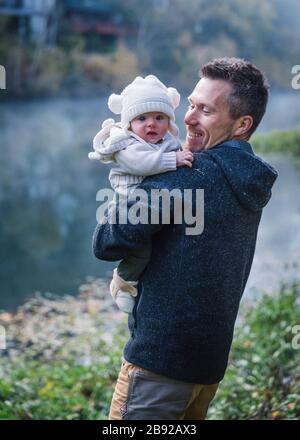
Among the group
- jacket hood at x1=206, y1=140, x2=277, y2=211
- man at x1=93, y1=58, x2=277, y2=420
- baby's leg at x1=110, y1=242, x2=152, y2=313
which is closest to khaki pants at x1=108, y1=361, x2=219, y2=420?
man at x1=93, y1=58, x2=277, y2=420

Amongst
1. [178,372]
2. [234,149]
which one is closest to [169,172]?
[234,149]

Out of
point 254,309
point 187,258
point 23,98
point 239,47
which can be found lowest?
point 254,309

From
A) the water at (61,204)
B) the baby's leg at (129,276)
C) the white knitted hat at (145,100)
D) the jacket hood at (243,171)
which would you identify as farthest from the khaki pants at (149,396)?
the water at (61,204)

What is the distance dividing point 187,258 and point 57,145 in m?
6.99

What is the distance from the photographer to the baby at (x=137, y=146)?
1.25m

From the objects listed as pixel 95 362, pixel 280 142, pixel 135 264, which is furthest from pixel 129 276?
pixel 280 142

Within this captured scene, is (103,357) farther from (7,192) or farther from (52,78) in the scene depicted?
(52,78)

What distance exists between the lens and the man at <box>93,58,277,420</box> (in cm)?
125

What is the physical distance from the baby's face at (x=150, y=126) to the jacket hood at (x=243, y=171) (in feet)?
0.37

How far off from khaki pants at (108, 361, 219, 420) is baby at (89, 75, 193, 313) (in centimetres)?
14

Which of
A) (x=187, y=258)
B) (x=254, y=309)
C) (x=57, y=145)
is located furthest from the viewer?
(x=57, y=145)

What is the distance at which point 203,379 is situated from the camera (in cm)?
132

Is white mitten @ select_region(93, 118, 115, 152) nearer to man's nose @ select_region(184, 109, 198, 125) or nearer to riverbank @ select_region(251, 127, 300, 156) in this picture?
man's nose @ select_region(184, 109, 198, 125)

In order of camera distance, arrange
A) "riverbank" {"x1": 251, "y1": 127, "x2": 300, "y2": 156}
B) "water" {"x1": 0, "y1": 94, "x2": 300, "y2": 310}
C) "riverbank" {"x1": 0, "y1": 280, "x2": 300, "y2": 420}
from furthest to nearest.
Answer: "riverbank" {"x1": 251, "y1": 127, "x2": 300, "y2": 156}
"water" {"x1": 0, "y1": 94, "x2": 300, "y2": 310}
"riverbank" {"x1": 0, "y1": 280, "x2": 300, "y2": 420}
